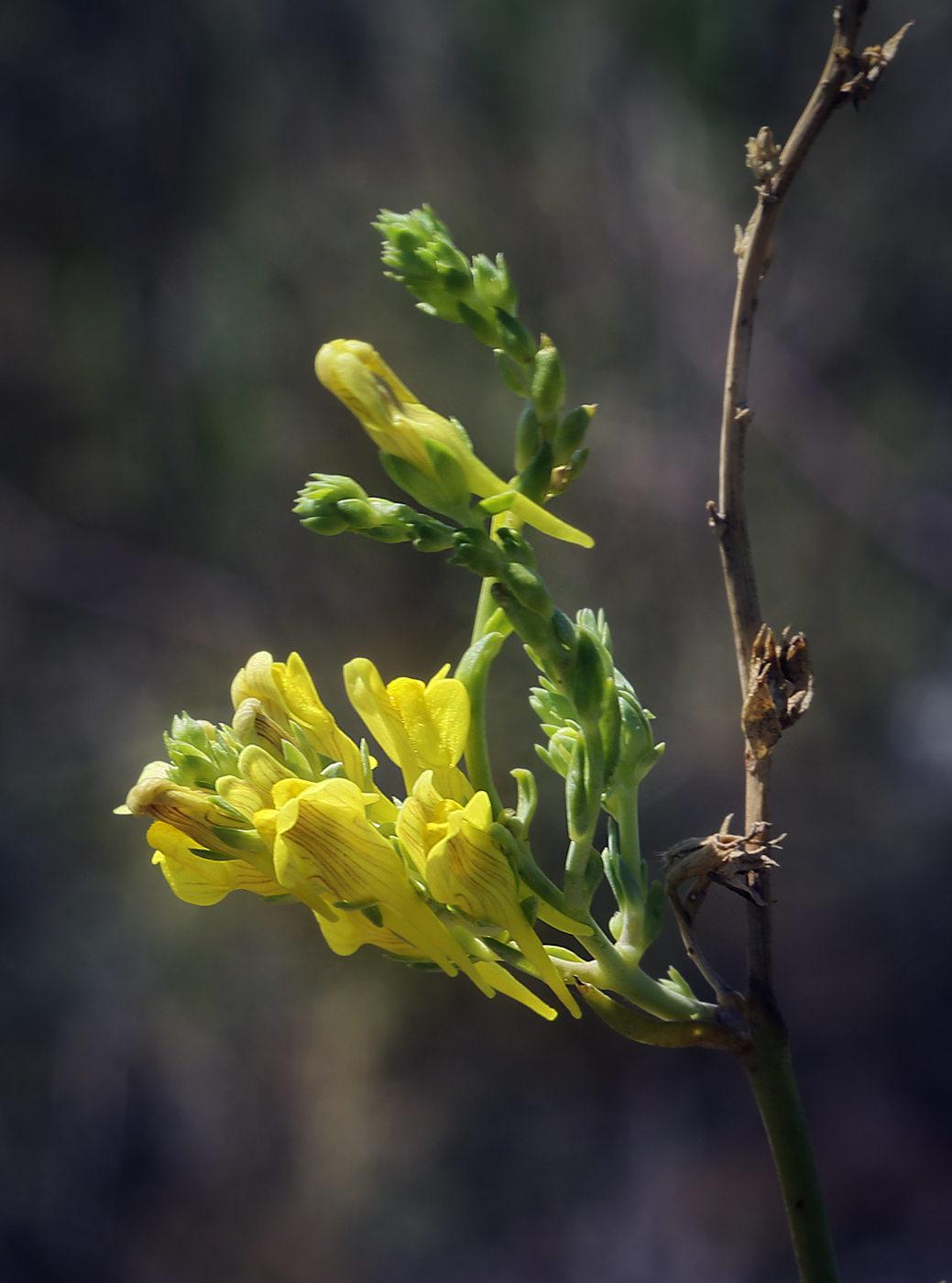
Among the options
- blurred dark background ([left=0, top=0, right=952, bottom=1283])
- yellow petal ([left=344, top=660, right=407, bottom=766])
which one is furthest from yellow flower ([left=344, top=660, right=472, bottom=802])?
blurred dark background ([left=0, top=0, right=952, bottom=1283])

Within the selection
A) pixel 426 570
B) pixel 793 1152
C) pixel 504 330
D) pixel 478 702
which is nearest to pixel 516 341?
pixel 504 330

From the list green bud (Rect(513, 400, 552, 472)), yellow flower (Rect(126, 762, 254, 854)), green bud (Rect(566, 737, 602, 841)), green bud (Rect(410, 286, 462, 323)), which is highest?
green bud (Rect(410, 286, 462, 323))

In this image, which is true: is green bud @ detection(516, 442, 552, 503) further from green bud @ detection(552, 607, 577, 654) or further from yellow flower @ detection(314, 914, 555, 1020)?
yellow flower @ detection(314, 914, 555, 1020)

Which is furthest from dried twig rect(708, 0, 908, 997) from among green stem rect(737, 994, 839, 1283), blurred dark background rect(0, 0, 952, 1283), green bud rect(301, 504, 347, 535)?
blurred dark background rect(0, 0, 952, 1283)

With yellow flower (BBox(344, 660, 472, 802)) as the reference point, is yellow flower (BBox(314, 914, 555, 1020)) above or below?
below

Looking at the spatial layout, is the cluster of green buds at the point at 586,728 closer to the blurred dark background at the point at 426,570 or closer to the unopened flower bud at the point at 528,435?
the unopened flower bud at the point at 528,435

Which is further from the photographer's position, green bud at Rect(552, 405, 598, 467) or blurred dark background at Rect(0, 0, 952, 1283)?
blurred dark background at Rect(0, 0, 952, 1283)

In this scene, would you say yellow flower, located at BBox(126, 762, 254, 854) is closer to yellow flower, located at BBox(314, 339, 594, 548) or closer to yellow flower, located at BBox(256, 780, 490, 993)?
yellow flower, located at BBox(256, 780, 490, 993)
